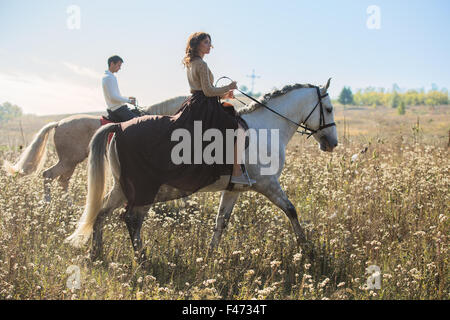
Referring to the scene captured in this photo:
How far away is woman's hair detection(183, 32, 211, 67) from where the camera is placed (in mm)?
5000

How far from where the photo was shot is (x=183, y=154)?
16.1 ft

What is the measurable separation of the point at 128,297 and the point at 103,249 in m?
1.46

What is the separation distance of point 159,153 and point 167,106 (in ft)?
11.4

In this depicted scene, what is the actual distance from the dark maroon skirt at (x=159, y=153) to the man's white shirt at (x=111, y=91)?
2683 mm

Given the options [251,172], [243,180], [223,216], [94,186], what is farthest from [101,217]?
[251,172]

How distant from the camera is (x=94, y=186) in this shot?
498 cm

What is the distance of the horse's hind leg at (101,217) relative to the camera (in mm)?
5027

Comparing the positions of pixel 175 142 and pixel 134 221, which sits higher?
pixel 175 142

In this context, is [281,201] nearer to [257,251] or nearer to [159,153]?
[257,251]

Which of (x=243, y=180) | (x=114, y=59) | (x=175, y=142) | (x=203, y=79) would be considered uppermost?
(x=114, y=59)

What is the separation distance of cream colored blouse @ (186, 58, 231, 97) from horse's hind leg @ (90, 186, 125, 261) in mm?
1762

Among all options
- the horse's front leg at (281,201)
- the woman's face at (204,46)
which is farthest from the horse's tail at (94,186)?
the horse's front leg at (281,201)

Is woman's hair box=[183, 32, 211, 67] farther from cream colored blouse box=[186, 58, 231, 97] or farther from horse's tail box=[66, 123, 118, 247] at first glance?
horse's tail box=[66, 123, 118, 247]
